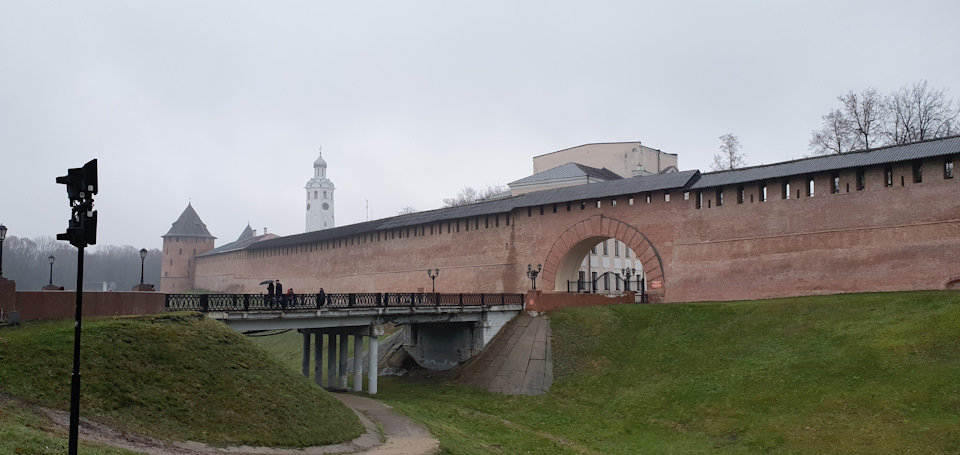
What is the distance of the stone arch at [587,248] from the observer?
34.2 meters

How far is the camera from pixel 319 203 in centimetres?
10175

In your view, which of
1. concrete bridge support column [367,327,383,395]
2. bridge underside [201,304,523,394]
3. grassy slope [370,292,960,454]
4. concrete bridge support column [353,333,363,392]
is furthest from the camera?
concrete bridge support column [353,333,363,392]

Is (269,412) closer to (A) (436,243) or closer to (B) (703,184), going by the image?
(B) (703,184)

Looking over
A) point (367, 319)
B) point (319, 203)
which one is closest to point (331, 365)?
point (367, 319)

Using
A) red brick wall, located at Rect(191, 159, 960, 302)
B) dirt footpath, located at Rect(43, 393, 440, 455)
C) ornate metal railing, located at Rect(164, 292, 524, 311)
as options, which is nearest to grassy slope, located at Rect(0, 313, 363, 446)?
dirt footpath, located at Rect(43, 393, 440, 455)

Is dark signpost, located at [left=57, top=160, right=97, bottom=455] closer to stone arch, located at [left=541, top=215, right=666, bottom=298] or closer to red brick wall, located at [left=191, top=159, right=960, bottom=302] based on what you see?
red brick wall, located at [left=191, top=159, right=960, bottom=302]

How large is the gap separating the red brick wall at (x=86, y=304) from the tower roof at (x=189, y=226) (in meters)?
69.6

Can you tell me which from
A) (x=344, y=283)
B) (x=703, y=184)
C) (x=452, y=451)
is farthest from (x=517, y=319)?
(x=344, y=283)

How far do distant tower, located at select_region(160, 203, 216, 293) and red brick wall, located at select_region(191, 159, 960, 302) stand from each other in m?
44.8

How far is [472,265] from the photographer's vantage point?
42156 mm

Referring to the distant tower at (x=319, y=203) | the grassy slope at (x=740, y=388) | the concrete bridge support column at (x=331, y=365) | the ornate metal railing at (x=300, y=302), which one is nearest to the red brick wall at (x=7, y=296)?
the ornate metal railing at (x=300, y=302)

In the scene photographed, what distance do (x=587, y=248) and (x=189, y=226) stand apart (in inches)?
2377

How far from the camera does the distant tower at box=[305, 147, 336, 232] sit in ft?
333

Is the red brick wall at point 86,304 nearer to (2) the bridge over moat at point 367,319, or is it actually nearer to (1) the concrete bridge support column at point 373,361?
(2) the bridge over moat at point 367,319
